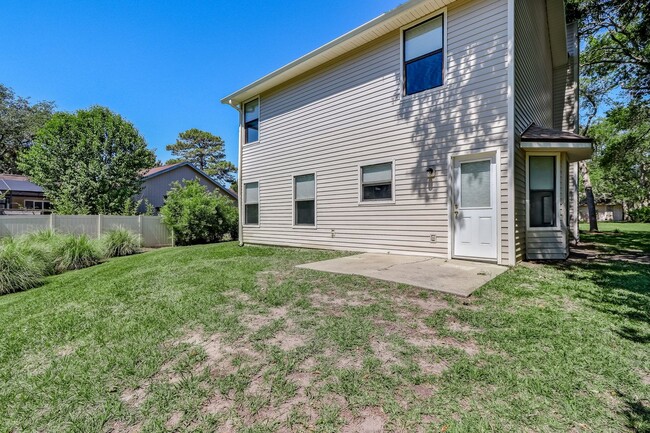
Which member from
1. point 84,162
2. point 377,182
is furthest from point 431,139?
point 84,162

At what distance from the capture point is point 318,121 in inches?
316

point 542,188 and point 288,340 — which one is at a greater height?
point 542,188

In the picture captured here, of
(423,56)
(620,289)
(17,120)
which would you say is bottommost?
(620,289)

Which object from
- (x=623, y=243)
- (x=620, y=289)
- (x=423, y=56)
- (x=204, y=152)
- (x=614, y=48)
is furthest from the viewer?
(x=204, y=152)

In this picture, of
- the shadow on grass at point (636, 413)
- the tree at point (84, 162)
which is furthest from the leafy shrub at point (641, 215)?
the tree at point (84, 162)

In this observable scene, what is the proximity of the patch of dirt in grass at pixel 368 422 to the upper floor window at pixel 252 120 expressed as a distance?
29.7 feet

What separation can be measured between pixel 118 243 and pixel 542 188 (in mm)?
12912

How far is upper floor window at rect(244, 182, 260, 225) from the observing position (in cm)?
967

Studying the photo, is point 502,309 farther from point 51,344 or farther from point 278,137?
point 278,137

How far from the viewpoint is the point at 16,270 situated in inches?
253

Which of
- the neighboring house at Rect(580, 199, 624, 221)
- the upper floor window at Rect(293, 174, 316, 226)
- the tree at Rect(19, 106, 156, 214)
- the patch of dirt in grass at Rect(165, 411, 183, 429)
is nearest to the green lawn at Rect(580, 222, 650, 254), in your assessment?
the upper floor window at Rect(293, 174, 316, 226)

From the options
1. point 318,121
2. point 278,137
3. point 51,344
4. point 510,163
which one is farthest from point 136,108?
point 510,163

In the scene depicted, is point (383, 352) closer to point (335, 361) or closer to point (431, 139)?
point (335, 361)

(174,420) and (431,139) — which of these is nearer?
(174,420)
